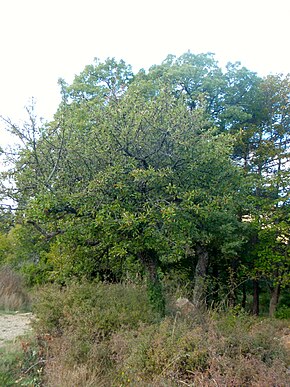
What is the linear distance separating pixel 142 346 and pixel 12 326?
4.85 metres

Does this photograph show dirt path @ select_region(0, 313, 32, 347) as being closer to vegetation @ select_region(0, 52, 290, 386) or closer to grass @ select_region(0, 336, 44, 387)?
grass @ select_region(0, 336, 44, 387)

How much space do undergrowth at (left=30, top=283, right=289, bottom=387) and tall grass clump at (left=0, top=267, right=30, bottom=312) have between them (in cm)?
546

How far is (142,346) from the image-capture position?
4.24 metres

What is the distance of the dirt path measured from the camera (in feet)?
22.3

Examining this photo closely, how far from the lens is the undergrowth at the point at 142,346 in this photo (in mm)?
3688

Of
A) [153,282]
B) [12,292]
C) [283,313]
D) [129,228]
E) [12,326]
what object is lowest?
[12,326]

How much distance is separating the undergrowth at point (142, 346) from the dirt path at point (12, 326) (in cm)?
101

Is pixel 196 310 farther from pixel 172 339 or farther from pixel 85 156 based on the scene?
pixel 85 156

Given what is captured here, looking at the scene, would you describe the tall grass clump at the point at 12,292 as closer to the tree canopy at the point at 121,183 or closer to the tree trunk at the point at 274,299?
the tree canopy at the point at 121,183

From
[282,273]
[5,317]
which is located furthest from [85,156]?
[282,273]

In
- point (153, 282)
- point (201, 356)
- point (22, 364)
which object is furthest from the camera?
A: point (153, 282)

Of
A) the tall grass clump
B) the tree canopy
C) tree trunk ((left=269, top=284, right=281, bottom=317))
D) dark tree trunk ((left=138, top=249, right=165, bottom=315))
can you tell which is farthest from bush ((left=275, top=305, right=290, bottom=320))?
the tall grass clump

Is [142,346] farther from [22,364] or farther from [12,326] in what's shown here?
[12,326]

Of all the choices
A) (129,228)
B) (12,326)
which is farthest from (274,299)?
(129,228)
